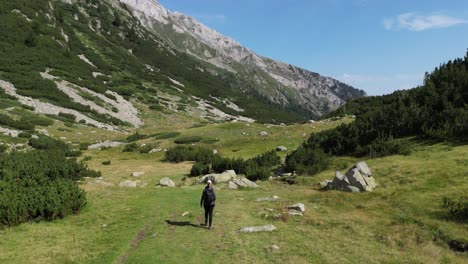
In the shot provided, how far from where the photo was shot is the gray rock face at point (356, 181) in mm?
19922

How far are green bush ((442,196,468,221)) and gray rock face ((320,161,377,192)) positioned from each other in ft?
14.4

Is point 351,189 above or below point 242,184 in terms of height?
below

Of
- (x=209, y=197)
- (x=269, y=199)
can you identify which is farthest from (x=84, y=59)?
(x=209, y=197)

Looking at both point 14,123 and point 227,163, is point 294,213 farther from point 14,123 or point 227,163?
point 14,123

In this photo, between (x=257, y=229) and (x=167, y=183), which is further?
(x=167, y=183)

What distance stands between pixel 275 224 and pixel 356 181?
6.71m

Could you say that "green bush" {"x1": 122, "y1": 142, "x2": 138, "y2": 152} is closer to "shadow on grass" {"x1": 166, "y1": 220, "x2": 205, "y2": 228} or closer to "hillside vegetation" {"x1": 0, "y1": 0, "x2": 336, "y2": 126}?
"hillside vegetation" {"x1": 0, "y1": 0, "x2": 336, "y2": 126}

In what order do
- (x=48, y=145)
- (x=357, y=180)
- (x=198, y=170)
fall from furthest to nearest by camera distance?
(x=48, y=145) < (x=198, y=170) < (x=357, y=180)

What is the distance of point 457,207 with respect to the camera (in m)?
15.1

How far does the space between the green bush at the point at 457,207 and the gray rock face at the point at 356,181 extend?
4.39 meters

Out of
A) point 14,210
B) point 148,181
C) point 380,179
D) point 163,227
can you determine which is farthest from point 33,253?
point 380,179

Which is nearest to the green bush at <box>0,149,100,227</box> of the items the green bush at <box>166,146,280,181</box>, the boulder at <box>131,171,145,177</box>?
the boulder at <box>131,171,145,177</box>

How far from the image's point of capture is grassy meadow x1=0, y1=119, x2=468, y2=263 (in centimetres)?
1230

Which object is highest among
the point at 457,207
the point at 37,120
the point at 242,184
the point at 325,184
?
the point at 37,120
